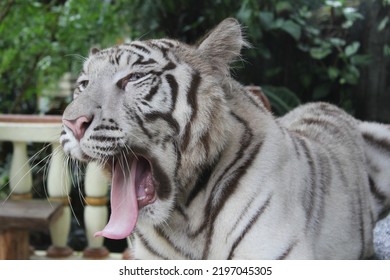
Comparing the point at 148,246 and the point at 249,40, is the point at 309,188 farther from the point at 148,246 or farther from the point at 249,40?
the point at 249,40

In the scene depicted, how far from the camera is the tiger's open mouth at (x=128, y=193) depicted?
100cm

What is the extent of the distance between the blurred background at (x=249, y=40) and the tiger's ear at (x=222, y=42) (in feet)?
1.89

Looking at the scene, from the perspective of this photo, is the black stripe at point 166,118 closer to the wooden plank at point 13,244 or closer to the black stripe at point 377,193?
the black stripe at point 377,193

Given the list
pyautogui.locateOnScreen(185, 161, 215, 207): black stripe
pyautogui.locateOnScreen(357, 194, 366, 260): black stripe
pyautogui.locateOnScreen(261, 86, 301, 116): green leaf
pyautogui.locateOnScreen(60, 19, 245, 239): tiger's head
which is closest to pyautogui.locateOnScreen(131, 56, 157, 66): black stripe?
pyautogui.locateOnScreen(60, 19, 245, 239): tiger's head

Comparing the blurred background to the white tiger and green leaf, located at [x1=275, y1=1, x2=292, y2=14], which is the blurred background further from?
the white tiger

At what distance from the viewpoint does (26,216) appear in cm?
160

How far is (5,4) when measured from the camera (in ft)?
7.76

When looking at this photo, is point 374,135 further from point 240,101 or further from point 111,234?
point 111,234

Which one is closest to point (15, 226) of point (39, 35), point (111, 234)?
point (111, 234)

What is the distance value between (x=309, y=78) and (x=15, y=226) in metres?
1.15

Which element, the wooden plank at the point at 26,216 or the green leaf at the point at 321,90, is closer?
the wooden plank at the point at 26,216

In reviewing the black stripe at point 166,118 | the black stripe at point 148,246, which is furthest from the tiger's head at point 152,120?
the black stripe at point 148,246

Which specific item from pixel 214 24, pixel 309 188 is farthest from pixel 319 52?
pixel 309 188

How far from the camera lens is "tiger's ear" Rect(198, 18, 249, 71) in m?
1.06
